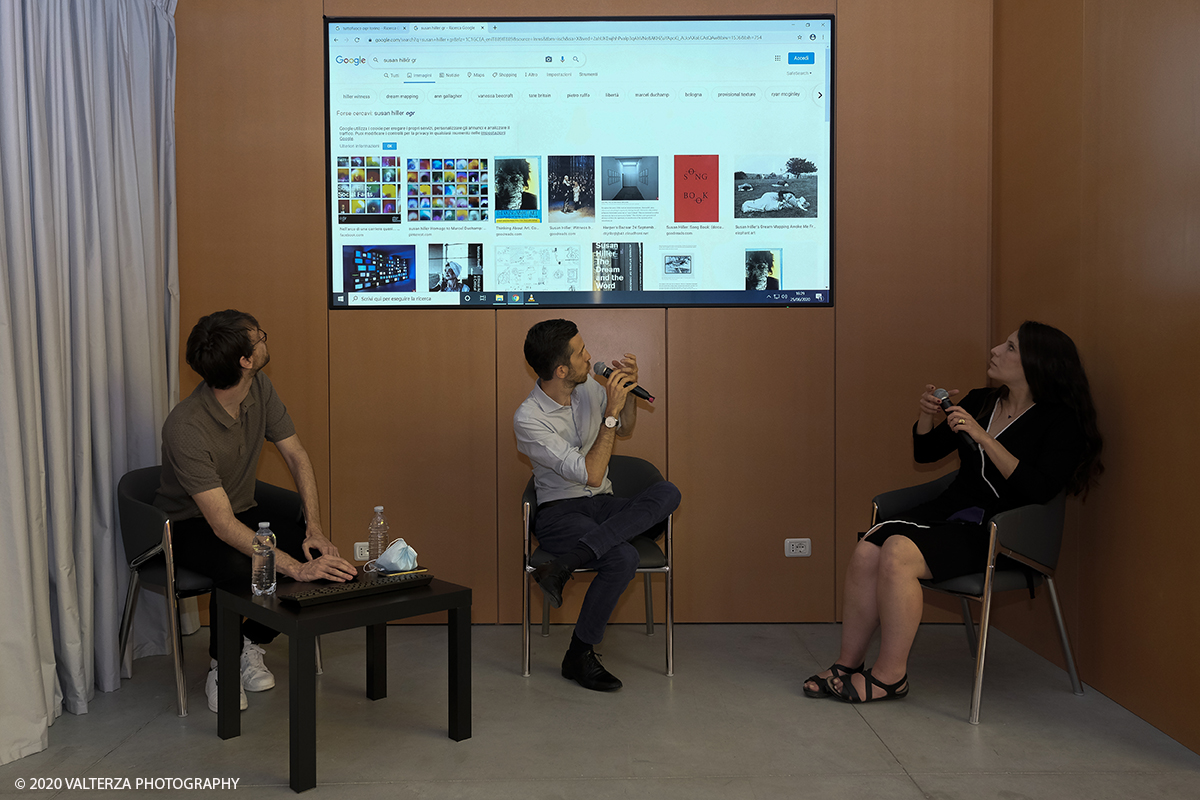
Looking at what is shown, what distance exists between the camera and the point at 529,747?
2547 millimetres

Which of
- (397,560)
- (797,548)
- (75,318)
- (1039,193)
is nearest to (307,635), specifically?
(397,560)

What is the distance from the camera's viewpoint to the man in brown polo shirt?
110 inches

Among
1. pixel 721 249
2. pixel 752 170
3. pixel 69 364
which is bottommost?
pixel 69 364

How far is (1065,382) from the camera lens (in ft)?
9.57

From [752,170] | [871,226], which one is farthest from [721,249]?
[871,226]

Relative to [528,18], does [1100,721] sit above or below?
below

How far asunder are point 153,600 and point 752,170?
310 cm

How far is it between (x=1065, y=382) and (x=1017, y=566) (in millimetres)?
645

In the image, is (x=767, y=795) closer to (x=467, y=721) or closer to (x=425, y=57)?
(x=467, y=721)

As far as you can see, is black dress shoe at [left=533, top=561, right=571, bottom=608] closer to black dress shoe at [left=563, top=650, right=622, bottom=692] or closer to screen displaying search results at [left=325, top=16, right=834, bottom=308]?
black dress shoe at [left=563, top=650, right=622, bottom=692]

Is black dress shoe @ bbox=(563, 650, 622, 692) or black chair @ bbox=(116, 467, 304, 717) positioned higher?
black chair @ bbox=(116, 467, 304, 717)

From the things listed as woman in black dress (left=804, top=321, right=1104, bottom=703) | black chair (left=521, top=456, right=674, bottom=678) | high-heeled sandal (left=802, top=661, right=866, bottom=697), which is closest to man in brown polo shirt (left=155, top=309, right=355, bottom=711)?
black chair (left=521, top=456, right=674, bottom=678)

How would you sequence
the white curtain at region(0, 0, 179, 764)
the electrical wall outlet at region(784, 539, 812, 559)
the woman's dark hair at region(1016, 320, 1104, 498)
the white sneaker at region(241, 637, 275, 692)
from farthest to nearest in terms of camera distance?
the electrical wall outlet at region(784, 539, 812, 559) < the white sneaker at region(241, 637, 275, 692) < the woman's dark hair at region(1016, 320, 1104, 498) < the white curtain at region(0, 0, 179, 764)

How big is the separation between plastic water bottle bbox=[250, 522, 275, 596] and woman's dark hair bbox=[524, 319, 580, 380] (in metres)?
1.18
